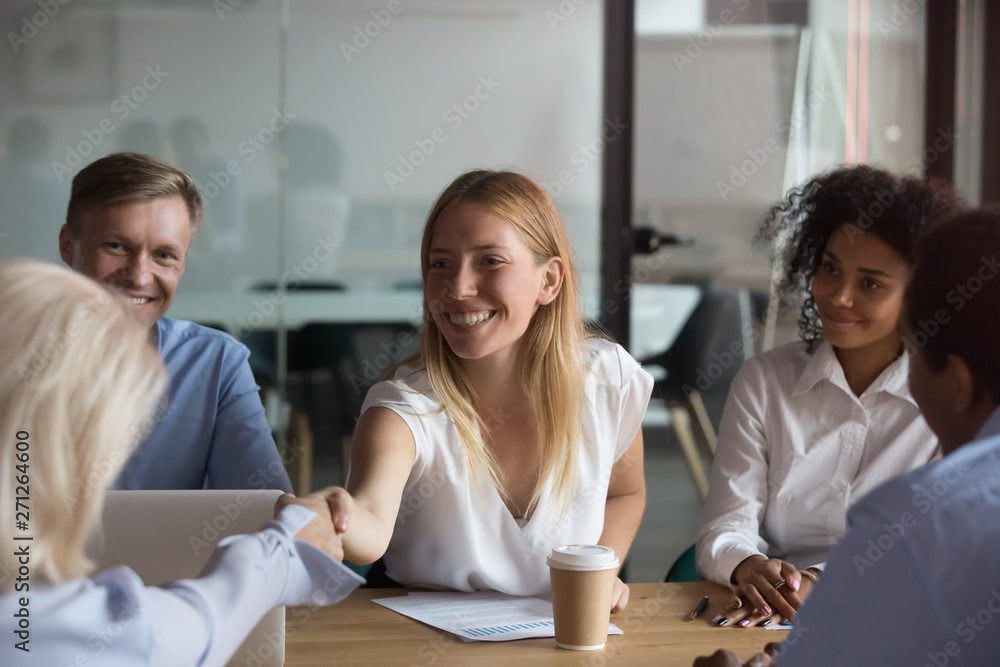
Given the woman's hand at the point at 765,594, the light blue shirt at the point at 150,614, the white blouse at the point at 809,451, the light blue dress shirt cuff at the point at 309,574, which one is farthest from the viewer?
the white blouse at the point at 809,451

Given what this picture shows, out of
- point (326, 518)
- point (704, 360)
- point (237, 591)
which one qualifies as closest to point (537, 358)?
point (326, 518)

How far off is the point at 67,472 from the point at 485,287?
0.96 meters

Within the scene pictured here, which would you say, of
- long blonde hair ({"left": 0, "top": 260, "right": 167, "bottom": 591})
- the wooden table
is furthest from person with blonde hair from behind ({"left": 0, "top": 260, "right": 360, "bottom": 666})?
the wooden table

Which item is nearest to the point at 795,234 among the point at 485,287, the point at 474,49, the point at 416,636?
the point at 485,287

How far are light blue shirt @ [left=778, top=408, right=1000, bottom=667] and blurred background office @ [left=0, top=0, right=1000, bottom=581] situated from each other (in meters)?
2.61

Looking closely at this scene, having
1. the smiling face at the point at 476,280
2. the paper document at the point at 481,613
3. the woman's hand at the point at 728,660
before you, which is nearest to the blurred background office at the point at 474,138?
the smiling face at the point at 476,280

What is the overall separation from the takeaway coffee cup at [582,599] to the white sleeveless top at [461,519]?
1.02ft

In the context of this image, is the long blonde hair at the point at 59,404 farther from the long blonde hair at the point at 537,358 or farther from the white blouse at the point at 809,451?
the white blouse at the point at 809,451

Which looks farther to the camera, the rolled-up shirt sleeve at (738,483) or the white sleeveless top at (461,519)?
the rolled-up shirt sleeve at (738,483)

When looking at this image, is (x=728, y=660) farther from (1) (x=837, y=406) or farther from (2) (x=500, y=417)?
(1) (x=837, y=406)

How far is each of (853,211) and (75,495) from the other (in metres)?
1.60

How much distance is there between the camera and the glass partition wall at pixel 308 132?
10.6ft

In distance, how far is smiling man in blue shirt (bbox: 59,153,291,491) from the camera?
5.80ft

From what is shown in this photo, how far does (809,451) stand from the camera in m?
1.88
